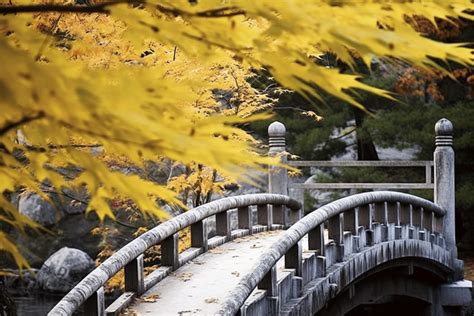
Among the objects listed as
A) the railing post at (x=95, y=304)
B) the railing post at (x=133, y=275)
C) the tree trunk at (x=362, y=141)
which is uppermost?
the tree trunk at (x=362, y=141)

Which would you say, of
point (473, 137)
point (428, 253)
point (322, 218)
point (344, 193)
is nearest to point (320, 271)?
point (322, 218)

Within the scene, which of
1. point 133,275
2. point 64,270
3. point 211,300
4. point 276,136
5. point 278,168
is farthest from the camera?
point 64,270

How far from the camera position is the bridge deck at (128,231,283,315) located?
8.18 m

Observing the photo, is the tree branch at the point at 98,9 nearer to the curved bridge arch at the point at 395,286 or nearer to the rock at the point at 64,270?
the curved bridge arch at the point at 395,286

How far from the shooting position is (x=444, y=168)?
54.6 feet

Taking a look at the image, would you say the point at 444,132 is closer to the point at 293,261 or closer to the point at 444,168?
the point at 444,168

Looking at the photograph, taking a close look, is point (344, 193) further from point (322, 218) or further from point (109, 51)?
point (109, 51)

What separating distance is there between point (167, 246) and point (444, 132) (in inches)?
330

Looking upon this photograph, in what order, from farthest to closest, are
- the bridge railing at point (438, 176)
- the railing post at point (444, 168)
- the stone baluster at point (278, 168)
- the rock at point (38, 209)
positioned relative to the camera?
the rock at point (38, 209) → the railing post at point (444, 168) → the bridge railing at point (438, 176) → the stone baluster at point (278, 168)

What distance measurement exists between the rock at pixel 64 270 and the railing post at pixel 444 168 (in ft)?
30.8

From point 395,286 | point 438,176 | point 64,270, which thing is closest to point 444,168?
point 438,176

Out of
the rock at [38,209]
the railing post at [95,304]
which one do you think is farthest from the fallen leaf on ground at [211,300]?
the rock at [38,209]

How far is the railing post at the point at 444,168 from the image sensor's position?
650 inches

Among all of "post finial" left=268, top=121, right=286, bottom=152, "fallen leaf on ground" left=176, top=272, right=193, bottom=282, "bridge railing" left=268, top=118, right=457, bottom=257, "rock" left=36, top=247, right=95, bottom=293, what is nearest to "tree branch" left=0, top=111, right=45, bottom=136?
"fallen leaf on ground" left=176, top=272, right=193, bottom=282
